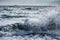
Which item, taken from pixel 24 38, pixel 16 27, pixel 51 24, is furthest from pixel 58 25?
pixel 24 38

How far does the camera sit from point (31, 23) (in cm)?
1096

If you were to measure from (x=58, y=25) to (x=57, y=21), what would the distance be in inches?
24.4

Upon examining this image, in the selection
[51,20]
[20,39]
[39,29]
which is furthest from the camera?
[51,20]

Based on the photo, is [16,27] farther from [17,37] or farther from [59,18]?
[59,18]

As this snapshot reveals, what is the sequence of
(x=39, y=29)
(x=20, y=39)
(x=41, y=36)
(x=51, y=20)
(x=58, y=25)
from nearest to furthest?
1. (x=20, y=39)
2. (x=41, y=36)
3. (x=39, y=29)
4. (x=58, y=25)
5. (x=51, y=20)

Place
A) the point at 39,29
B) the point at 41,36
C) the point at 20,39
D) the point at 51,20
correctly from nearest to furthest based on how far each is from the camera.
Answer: the point at 20,39 → the point at 41,36 → the point at 39,29 → the point at 51,20

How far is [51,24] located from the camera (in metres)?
10.7

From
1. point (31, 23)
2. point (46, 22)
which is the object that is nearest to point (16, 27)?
point (31, 23)

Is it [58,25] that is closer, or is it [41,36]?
[41,36]

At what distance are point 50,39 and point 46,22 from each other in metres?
3.41

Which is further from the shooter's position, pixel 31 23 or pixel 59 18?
pixel 59 18

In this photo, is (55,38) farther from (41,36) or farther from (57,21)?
(57,21)

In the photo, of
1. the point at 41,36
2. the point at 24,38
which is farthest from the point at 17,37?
the point at 41,36

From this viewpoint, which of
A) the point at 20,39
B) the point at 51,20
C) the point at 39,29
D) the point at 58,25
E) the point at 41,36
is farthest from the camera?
the point at 51,20
